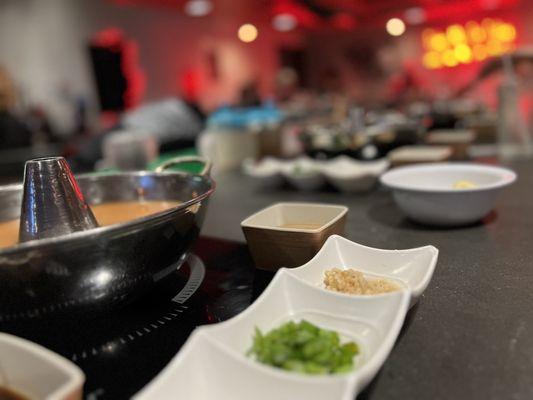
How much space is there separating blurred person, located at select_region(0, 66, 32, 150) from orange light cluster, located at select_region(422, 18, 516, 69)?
8849 millimetres

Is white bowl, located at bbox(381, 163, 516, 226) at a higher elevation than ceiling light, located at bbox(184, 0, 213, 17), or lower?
lower

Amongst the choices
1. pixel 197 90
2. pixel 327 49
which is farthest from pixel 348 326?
pixel 327 49

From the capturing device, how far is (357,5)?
7.83 metres

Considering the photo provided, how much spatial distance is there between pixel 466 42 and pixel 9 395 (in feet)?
36.0

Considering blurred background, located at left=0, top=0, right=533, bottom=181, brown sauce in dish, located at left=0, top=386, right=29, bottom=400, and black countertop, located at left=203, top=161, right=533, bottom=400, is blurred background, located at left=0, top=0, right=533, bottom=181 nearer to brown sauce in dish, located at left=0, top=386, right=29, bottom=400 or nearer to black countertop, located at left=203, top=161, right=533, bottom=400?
black countertop, located at left=203, top=161, right=533, bottom=400

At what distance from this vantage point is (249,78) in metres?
9.62

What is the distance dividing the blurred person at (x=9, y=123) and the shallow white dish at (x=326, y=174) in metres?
4.41

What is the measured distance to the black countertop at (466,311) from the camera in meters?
0.61

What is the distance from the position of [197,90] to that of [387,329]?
7986 millimetres

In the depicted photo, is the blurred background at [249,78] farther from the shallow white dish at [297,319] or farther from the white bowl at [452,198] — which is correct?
the shallow white dish at [297,319]

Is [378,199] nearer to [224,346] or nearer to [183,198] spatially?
[183,198]

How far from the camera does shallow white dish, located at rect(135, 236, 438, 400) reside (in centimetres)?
52

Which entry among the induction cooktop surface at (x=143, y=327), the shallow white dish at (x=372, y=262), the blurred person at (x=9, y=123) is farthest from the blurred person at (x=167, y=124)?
the shallow white dish at (x=372, y=262)

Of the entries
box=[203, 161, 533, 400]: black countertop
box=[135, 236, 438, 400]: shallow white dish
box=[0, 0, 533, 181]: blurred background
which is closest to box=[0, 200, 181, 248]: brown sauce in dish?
box=[203, 161, 533, 400]: black countertop
